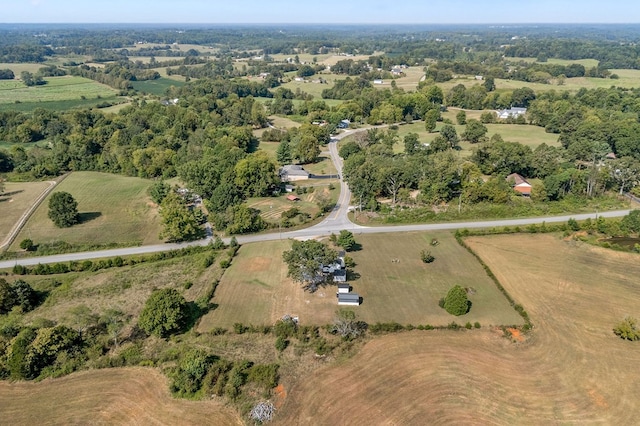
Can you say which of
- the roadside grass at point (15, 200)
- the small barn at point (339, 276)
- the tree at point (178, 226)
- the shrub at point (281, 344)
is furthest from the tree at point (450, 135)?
the roadside grass at point (15, 200)

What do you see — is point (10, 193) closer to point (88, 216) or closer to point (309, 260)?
point (88, 216)

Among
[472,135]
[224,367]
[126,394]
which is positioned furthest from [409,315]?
[472,135]

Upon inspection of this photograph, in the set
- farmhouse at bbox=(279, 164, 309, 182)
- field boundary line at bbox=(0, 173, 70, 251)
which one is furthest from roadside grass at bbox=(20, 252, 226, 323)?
farmhouse at bbox=(279, 164, 309, 182)

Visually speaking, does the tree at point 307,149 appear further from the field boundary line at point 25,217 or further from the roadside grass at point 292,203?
the field boundary line at point 25,217

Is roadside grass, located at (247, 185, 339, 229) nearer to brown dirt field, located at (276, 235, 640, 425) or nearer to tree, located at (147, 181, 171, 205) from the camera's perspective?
tree, located at (147, 181, 171, 205)

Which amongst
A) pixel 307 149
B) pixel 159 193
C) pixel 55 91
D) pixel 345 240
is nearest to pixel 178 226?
pixel 159 193

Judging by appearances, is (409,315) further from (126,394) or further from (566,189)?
(566,189)
